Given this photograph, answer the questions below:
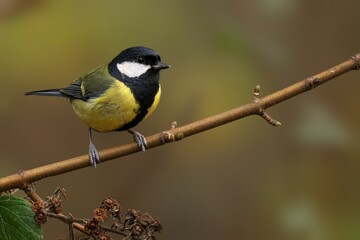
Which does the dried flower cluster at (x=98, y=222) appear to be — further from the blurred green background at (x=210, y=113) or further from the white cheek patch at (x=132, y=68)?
the blurred green background at (x=210, y=113)

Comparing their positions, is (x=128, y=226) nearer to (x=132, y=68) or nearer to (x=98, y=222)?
(x=98, y=222)

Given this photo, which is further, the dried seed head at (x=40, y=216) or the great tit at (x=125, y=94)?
the great tit at (x=125, y=94)

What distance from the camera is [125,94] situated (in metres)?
0.90

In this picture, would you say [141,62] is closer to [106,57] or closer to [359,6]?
[106,57]


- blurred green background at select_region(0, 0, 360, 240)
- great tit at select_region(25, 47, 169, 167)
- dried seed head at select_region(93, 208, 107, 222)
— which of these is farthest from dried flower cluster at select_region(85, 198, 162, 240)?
blurred green background at select_region(0, 0, 360, 240)

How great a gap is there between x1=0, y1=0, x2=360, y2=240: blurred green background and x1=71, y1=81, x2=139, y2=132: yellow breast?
21 cm

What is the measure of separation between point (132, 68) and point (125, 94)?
0.13 feet

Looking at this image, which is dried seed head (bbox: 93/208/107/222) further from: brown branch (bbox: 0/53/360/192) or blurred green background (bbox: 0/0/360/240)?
blurred green background (bbox: 0/0/360/240)

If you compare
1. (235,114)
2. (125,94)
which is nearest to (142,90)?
(125,94)

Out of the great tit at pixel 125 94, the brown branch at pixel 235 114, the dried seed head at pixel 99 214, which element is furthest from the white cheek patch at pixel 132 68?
the dried seed head at pixel 99 214

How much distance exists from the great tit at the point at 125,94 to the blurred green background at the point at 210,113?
0.67ft

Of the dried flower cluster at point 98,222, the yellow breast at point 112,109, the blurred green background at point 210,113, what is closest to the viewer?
the dried flower cluster at point 98,222

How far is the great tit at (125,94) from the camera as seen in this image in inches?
35.1

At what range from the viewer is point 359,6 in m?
1.20
